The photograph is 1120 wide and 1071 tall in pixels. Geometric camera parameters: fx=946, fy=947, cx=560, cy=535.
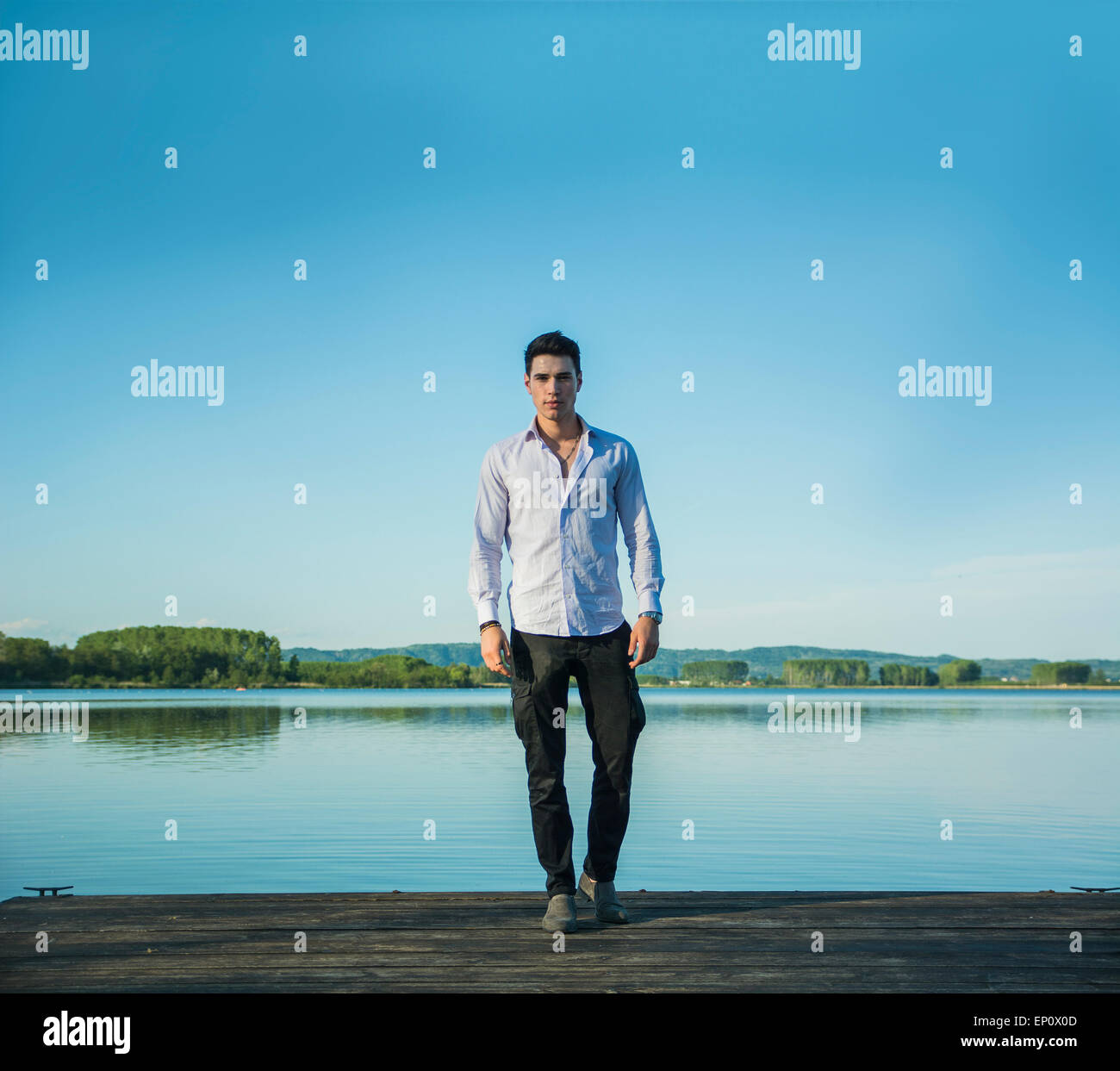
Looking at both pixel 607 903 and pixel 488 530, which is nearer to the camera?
pixel 607 903

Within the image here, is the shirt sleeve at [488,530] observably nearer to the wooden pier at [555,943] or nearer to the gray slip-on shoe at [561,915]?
the gray slip-on shoe at [561,915]

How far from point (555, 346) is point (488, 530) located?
92cm

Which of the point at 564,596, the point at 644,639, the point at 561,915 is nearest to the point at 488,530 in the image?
the point at 564,596

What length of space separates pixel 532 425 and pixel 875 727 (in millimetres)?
43936

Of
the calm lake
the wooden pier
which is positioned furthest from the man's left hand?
the calm lake

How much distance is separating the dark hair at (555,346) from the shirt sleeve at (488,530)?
53 centimetres

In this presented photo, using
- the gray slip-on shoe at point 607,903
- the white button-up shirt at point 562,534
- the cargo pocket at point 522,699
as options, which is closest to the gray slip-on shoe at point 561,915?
the gray slip-on shoe at point 607,903

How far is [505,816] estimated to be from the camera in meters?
15.9

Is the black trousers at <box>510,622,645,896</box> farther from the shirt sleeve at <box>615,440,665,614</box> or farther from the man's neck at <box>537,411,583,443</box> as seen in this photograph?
the man's neck at <box>537,411,583,443</box>

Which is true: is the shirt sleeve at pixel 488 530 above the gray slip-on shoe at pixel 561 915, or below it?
above

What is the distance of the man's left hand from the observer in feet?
14.0

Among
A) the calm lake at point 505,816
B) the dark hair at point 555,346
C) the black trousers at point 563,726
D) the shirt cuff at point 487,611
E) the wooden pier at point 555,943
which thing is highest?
the dark hair at point 555,346

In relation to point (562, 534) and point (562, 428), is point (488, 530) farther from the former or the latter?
point (562, 428)

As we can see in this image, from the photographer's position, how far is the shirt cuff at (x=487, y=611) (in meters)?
4.34
